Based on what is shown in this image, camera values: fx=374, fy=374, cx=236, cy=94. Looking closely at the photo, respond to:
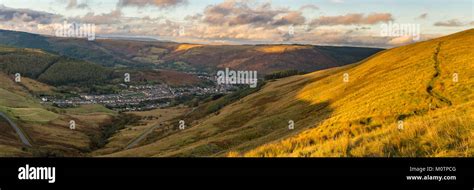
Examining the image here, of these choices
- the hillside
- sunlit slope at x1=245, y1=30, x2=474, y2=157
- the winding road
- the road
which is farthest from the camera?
the road

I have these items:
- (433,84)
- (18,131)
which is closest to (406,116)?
(433,84)

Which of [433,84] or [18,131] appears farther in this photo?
[18,131]

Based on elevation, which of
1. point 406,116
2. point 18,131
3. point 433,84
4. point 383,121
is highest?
point 18,131

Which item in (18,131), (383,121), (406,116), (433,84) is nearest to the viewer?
(383,121)

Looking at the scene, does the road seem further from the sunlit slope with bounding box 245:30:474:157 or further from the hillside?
the sunlit slope with bounding box 245:30:474:157

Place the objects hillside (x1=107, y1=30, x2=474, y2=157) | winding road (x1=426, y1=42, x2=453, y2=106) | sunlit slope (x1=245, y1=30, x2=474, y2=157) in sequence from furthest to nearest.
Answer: winding road (x1=426, y1=42, x2=453, y2=106) < hillside (x1=107, y1=30, x2=474, y2=157) < sunlit slope (x1=245, y1=30, x2=474, y2=157)

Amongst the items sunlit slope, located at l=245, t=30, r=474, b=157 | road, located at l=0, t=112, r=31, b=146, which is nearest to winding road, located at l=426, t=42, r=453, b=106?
sunlit slope, located at l=245, t=30, r=474, b=157

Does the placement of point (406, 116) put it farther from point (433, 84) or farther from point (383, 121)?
point (433, 84)
